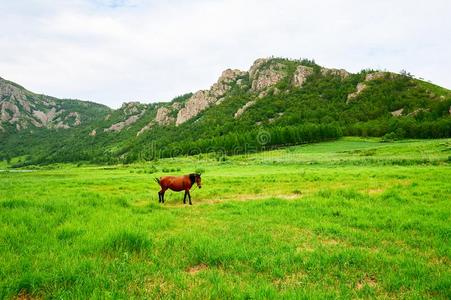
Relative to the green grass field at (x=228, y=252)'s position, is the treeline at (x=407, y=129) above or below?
above

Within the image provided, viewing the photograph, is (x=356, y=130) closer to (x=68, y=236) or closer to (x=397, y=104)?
(x=397, y=104)

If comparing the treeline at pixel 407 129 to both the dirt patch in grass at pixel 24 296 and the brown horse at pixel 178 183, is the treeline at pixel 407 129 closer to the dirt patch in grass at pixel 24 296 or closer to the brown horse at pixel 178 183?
the brown horse at pixel 178 183

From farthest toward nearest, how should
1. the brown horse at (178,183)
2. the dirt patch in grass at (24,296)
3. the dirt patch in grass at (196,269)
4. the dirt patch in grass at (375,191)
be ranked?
the dirt patch in grass at (375,191) → the brown horse at (178,183) → the dirt patch in grass at (196,269) → the dirt patch in grass at (24,296)

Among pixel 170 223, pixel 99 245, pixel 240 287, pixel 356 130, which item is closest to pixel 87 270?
pixel 99 245

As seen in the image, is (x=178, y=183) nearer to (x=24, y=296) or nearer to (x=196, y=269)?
(x=196, y=269)

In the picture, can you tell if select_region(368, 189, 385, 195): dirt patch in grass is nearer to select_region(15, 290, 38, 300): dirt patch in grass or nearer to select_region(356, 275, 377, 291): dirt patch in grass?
select_region(356, 275, 377, 291): dirt patch in grass

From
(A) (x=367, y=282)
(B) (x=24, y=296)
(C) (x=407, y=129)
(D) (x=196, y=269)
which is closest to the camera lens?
(B) (x=24, y=296)

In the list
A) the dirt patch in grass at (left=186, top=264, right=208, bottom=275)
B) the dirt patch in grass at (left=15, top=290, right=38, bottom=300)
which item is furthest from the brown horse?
the dirt patch in grass at (left=15, top=290, right=38, bottom=300)

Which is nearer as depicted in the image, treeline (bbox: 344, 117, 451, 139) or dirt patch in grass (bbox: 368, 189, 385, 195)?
dirt patch in grass (bbox: 368, 189, 385, 195)

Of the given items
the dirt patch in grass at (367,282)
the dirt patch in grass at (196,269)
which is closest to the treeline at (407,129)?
the dirt patch in grass at (367,282)

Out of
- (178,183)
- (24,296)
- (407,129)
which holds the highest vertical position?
(407,129)

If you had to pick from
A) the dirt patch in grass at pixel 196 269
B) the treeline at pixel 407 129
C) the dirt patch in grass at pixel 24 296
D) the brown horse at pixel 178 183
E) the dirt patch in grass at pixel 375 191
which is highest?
the treeline at pixel 407 129

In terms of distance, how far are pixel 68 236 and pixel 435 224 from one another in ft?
45.9

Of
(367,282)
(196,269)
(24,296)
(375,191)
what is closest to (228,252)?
(196,269)
